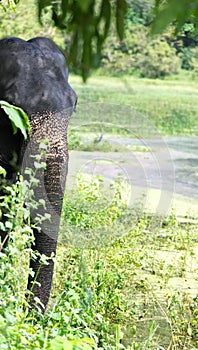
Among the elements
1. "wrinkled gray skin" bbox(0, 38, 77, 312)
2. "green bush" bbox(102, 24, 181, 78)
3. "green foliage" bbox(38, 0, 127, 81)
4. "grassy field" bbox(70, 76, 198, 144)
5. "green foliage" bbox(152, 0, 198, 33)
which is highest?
"green foliage" bbox(152, 0, 198, 33)

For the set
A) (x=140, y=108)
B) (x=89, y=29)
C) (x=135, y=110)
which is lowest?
(x=140, y=108)

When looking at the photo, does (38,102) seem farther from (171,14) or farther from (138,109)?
(138,109)

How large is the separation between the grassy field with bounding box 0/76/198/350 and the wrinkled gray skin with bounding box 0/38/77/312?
199mm

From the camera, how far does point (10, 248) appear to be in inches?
102

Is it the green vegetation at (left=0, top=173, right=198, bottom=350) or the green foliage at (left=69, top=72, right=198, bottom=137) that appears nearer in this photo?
the green vegetation at (left=0, top=173, right=198, bottom=350)

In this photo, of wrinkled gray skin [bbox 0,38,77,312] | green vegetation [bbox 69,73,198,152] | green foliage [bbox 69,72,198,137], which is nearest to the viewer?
wrinkled gray skin [bbox 0,38,77,312]

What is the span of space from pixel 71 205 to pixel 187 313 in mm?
1063

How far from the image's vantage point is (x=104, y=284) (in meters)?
3.68

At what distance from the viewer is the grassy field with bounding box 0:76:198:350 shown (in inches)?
100

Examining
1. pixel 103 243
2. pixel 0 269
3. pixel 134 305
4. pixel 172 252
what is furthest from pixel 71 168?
pixel 0 269

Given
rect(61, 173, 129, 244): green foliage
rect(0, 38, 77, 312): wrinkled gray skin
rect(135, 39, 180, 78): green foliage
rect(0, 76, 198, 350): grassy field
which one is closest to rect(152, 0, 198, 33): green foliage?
rect(0, 76, 198, 350): grassy field

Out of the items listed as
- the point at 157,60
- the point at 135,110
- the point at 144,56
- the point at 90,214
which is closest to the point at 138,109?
the point at 135,110

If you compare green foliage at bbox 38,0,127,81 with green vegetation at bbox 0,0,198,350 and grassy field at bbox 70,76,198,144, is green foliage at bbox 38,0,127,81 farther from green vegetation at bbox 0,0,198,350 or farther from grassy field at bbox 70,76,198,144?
grassy field at bbox 70,76,198,144

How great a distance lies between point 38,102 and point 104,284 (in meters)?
0.73
